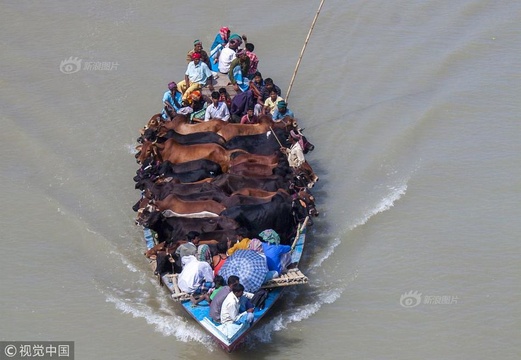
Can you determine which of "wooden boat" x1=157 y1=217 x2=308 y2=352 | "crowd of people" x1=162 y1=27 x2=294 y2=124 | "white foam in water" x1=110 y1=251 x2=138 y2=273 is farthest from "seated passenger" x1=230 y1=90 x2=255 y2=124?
"wooden boat" x1=157 y1=217 x2=308 y2=352

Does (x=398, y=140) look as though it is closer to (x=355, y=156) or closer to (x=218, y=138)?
(x=355, y=156)

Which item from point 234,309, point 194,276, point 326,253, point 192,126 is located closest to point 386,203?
point 326,253

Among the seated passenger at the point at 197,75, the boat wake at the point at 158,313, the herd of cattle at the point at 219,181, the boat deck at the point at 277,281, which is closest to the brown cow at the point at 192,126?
the herd of cattle at the point at 219,181

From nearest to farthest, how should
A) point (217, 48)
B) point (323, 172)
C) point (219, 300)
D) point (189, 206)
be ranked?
point (219, 300) < point (189, 206) < point (323, 172) < point (217, 48)

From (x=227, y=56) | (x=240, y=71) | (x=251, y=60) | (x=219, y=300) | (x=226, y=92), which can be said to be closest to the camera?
(x=219, y=300)

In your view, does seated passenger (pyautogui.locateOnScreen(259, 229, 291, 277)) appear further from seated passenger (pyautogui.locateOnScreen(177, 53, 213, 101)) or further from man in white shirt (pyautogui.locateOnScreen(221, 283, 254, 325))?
seated passenger (pyautogui.locateOnScreen(177, 53, 213, 101))

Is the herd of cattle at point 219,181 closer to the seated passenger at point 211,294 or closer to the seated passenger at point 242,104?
the seated passenger at point 242,104

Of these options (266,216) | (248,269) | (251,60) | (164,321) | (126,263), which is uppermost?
(251,60)

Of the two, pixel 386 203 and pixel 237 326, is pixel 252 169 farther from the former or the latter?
pixel 237 326
